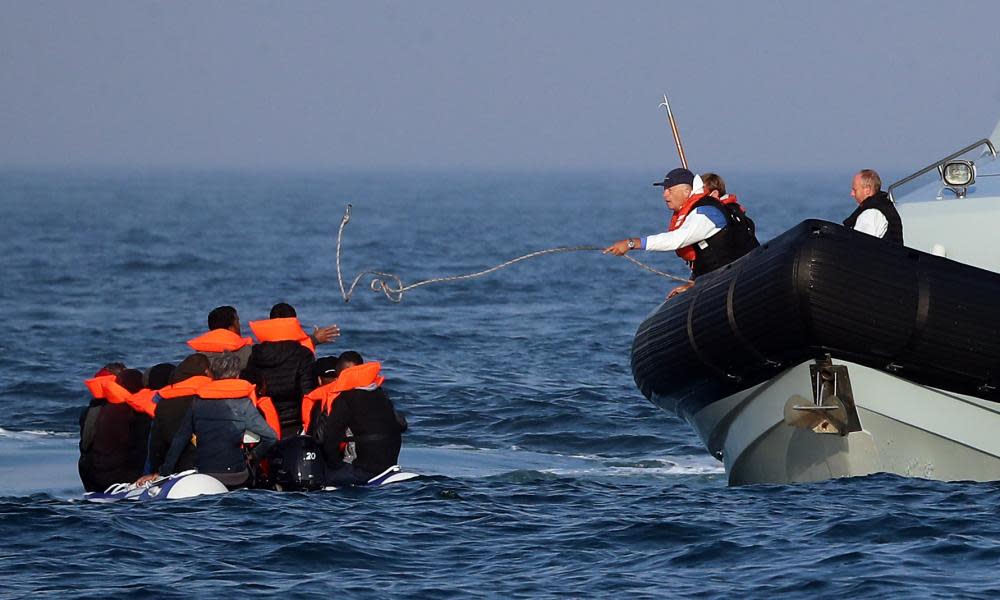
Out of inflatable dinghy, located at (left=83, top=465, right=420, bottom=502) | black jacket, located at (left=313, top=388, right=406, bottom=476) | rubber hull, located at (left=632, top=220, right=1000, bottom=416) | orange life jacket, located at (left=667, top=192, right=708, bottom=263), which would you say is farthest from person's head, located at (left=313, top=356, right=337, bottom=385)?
rubber hull, located at (left=632, top=220, right=1000, bottom=416)

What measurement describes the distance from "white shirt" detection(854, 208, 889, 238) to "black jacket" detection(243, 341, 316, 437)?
3.34 m

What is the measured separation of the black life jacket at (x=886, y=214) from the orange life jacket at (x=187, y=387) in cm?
361

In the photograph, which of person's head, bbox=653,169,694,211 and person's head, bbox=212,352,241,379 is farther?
person's head, bbox=653,169,694,211

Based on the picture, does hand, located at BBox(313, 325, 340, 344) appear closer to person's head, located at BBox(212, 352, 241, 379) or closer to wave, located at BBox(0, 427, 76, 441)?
person's head, located at BBox(212, 352, 241, 379)

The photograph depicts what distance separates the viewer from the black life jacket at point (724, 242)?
9609mm

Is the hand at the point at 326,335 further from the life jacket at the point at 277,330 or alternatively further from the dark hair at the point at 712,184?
the dark hair at the point at 712,184

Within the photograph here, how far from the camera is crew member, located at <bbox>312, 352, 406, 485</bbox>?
9.45 metres

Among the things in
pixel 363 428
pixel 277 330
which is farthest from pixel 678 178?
pixel 277 330

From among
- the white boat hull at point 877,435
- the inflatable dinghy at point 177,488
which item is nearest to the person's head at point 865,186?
the white boat hull at point 877,435

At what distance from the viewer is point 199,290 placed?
84.6 feet

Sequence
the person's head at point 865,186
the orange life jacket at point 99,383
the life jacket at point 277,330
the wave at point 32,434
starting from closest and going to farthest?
the person's head at point 865,186
the orange life jacket at point 99,383
the life jacket at point 277,330
the wave at point 32,434

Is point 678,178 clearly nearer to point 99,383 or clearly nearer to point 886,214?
point 886,214

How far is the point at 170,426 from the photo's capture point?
371 inches

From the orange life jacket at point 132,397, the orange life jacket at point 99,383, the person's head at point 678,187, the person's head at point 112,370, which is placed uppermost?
the person's head at point 678,187
